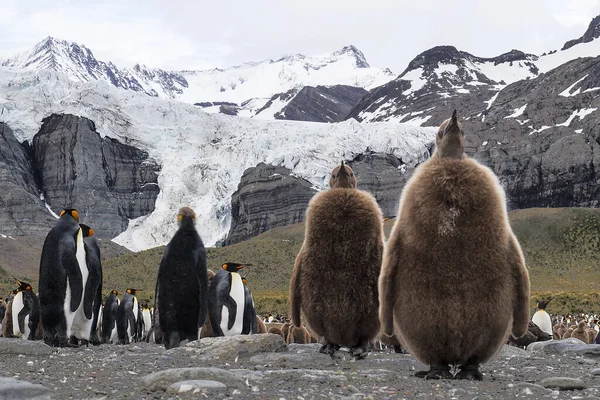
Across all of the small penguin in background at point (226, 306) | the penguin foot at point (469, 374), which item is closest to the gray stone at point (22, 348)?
the small penguin in background at point (226, 306)

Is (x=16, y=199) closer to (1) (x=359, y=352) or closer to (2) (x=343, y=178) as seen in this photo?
(2) (x=343, y=178)

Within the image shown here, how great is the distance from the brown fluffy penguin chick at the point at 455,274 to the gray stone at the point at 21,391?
6.86 feet

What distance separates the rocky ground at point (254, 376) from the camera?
3.96 meters

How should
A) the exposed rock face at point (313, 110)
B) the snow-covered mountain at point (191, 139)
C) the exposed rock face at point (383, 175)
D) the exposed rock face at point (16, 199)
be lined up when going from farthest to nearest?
the exposed rock face at point (313, 110) → the exposed rock face at point (16, 199) → the exposed rock face at point (383, 175) → the snow-covered mountain at point (191, 139)

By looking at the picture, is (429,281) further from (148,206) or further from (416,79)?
(416,79)

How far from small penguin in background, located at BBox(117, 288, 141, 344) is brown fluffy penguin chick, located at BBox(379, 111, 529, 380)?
1138 cm

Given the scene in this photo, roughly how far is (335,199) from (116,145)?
255 feet

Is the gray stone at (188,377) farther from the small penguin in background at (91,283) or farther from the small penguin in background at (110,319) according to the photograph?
the small penguin in background at (110,319)

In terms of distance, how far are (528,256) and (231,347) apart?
56734 mm

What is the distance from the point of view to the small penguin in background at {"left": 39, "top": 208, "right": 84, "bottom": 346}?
8.24m

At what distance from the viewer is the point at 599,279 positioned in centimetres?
5531

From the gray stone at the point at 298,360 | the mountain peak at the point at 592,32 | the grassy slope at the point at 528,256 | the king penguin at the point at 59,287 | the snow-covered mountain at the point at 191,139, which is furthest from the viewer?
the mountain peak at the point at 592,32

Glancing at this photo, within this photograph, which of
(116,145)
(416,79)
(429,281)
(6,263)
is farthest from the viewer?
(416,79)

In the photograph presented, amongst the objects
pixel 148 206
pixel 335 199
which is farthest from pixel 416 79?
pixel 335 199
